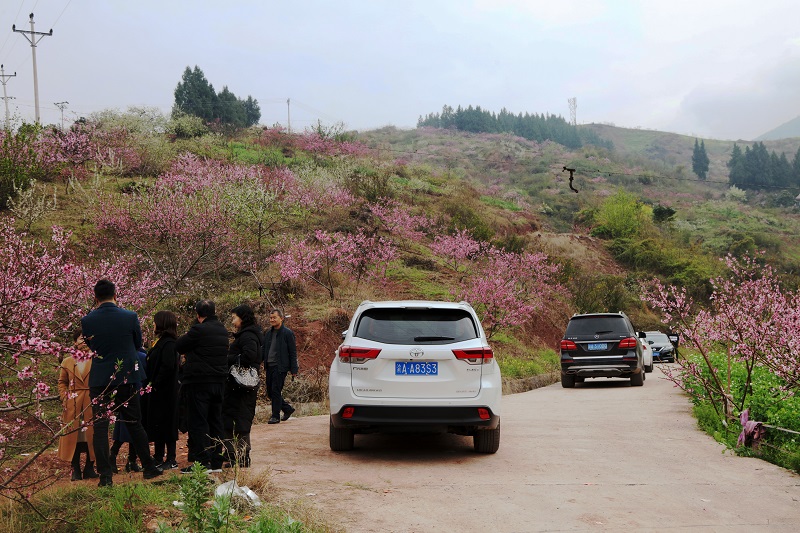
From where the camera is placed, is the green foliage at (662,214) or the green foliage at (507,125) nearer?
the green foliage at (662,214)

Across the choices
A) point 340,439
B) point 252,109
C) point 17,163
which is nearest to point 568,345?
point 340,439

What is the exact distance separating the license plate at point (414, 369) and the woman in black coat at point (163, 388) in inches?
96.5

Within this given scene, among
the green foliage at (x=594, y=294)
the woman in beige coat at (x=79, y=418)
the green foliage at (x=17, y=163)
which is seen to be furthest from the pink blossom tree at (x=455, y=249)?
the woman in beige coat at (x=79, y=418)

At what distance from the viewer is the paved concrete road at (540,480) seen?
20.4 feet

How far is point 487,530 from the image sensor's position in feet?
19.2

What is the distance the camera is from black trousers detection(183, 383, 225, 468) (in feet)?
25.5

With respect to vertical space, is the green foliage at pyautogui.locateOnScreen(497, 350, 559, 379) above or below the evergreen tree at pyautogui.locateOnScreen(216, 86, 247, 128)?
below

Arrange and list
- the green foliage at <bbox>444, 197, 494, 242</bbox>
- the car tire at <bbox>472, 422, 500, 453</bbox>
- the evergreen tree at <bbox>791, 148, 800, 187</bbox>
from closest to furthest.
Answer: the car tire at <bbox>472, 422, 500, 453</bbox> < the green foliage at <bbox>444, 197, 494, 242</bbox> < the evergreen tree at <bbox>791, 148, 800, 187</bbox>

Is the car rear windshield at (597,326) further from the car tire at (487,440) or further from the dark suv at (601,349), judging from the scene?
the car tire at (487,440)

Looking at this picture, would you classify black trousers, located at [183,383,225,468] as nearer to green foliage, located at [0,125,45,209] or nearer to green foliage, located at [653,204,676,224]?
green foliage, located at [0,125,45,209]

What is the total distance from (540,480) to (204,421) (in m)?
3.48

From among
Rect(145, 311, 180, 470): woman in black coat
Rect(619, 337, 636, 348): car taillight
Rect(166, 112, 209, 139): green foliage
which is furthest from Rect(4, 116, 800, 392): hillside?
Rect(619, 337, 636, 348): car taillight

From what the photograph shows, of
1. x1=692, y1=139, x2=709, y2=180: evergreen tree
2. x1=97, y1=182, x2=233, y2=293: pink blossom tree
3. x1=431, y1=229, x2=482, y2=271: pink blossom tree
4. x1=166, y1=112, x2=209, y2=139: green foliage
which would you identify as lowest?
x1=431, y1=229, x2=482, y2=271: pink blossom tree

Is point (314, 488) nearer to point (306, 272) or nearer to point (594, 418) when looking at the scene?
point (594, 418)
